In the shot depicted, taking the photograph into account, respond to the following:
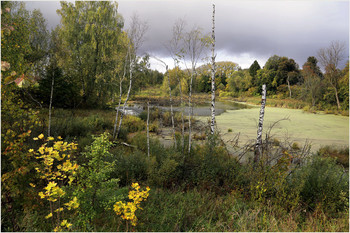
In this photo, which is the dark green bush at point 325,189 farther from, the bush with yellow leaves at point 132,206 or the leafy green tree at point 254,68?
the leafy green tree at point 254,68

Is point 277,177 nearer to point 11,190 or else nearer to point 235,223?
point 235,223

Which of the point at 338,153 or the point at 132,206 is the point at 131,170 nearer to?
the point at 132,206

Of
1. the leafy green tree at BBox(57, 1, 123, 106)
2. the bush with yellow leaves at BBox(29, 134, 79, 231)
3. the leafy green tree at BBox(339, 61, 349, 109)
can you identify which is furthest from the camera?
the leafy green tree at BBox(339, 61, 349, 109)

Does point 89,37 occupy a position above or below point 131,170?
above

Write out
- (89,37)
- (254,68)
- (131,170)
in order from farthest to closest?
(254,68) < (89,37) < (131,170)

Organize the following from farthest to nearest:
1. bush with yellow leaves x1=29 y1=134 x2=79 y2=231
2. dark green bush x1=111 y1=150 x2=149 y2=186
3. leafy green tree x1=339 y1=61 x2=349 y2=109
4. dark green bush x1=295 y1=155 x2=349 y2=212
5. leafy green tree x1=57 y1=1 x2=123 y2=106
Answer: leafy green tree x1=339 y1=61 x2=349 y2=109 → leafy green tree x1=57 y1=1 x2=123 y2=106 → dark green bush x1=111 y1=150 x2=149 y2=186 → dark green bush x1=295 y1=155 x2=349 y2=212 → bush with yellow leaves x1=29 y1=134 x2=79 y2=231

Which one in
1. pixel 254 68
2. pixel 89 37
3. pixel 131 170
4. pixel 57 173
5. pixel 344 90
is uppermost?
pixel 254 68

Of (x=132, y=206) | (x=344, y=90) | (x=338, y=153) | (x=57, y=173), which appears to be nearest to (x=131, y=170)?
(x=57, y=173)

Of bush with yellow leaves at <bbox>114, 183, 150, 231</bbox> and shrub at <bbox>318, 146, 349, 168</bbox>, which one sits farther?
shrub at <bbox>318, 146, 349, 168</bbox>

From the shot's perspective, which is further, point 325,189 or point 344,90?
point 344,90

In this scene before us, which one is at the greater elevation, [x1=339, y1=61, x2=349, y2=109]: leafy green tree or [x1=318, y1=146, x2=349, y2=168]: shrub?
[x1=339, y1=61, x2=349, y2=109]: leafy green tree

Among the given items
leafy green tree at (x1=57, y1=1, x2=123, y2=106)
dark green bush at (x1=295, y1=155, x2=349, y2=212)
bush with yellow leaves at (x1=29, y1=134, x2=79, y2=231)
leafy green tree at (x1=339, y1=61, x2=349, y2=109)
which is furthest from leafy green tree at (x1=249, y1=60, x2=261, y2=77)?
bush with yellow leaves at (x1=29, y1=134, x2=79, y2=231)

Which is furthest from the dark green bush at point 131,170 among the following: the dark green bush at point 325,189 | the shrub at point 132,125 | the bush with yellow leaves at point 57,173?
the shrub at point 132,125

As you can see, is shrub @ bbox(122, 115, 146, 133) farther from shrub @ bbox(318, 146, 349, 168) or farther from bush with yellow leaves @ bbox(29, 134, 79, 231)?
shrub @ bbox(318, 146, 349, 168)
